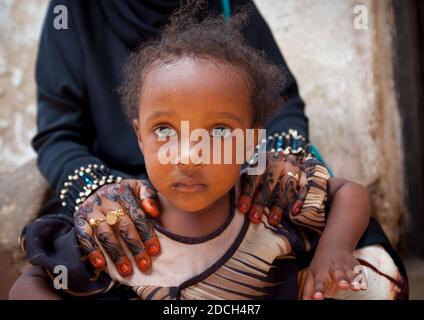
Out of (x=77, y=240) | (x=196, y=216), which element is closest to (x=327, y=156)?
(x=196, y=216)

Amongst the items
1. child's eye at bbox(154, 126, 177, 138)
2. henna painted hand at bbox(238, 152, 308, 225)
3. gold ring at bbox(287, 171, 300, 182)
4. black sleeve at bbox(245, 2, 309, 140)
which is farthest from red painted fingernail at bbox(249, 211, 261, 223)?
black sleeve at bbox(245, 2, 309, 140)

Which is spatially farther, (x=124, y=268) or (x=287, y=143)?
(x=287, y=143)

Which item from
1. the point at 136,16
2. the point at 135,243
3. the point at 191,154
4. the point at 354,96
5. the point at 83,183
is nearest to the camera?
the point at 191,154

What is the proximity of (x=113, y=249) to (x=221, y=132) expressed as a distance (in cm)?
28

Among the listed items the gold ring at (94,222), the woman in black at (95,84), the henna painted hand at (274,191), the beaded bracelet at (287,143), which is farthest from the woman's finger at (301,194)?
the gold ring at (94,222)

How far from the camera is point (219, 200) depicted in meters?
1.06

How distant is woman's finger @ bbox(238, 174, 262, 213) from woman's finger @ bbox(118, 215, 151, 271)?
0.19 m

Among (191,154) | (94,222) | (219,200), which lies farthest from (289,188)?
(94,222)

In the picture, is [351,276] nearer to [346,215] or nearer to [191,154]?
[346,215]

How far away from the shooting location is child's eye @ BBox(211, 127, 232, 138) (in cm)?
94

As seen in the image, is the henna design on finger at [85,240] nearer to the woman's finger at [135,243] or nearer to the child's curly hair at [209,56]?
the woman's finger at [135,243]

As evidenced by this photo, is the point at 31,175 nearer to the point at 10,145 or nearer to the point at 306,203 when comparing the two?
the point at 10,145

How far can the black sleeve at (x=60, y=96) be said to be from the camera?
54.3 inches

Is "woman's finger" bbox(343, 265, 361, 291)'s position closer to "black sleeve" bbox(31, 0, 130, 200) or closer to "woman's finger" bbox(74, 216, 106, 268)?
"woman's finger" bbox(74, 216, 106, 268)
